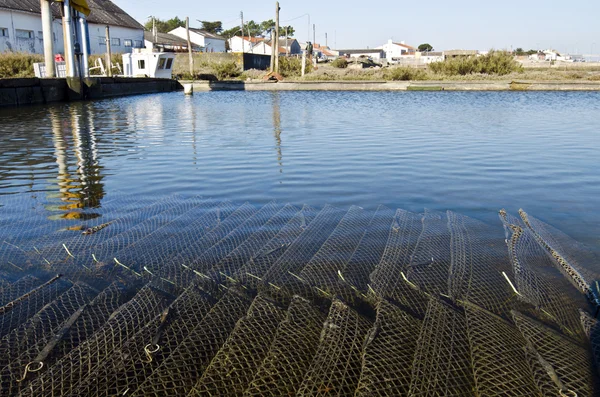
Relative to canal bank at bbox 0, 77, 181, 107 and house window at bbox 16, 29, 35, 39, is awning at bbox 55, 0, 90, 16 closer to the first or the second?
canal bank at bbox 0, 77, 181, 107

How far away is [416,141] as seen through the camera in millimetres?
11641

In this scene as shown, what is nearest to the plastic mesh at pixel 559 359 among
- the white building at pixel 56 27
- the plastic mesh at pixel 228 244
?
the plastic mesh at pixel 228 244

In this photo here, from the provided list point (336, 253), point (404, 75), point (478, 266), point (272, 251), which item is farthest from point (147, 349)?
point (404, 75)

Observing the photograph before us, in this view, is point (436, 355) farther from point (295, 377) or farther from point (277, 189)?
point (277, 189)

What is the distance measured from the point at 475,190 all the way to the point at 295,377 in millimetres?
5094

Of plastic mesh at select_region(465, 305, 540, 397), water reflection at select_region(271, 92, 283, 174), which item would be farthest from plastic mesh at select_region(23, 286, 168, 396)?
water reflection at select_region(271, 92, 283, 174)

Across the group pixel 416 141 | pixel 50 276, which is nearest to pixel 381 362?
pixel 50 276

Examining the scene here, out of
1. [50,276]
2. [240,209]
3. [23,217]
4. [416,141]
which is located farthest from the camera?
[416,141]

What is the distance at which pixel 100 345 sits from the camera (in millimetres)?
3133

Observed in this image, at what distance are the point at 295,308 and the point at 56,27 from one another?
43777 millimetres

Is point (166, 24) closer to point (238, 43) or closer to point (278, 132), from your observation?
point (238, 43)

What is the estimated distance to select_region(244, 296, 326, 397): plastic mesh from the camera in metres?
2.82

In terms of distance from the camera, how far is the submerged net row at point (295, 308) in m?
2.90

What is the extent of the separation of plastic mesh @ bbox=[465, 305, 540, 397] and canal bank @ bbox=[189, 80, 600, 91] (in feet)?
102
